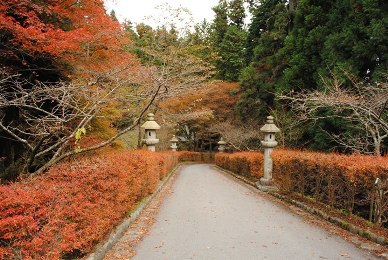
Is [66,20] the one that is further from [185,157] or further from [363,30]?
[185,157]

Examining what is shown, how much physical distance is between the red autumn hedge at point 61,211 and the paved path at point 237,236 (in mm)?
917

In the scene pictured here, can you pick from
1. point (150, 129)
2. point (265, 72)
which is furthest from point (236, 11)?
point (150, 129)

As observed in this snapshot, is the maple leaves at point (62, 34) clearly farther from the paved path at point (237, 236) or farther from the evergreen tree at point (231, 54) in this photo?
the evergreen tree at point (231, 54)

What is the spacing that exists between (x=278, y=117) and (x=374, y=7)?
7644 millimetres

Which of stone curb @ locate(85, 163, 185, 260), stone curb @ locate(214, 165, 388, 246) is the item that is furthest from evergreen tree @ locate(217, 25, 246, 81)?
stone curb @ locate(85, 163, 185, 260)

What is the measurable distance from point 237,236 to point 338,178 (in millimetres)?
2674

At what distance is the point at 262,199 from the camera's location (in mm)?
9195

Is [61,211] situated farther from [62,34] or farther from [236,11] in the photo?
[236,11]

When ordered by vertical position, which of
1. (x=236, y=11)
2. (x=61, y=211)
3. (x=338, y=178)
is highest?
(x=236, y=11)

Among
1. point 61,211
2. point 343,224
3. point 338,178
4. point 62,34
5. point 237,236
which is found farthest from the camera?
point 62,34

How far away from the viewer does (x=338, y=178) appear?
6172mm

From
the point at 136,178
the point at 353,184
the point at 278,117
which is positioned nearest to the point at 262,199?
the point at 353,184

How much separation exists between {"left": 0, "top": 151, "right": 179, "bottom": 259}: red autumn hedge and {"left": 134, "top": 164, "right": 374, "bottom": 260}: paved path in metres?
0.92

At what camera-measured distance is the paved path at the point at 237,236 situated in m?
4.30
